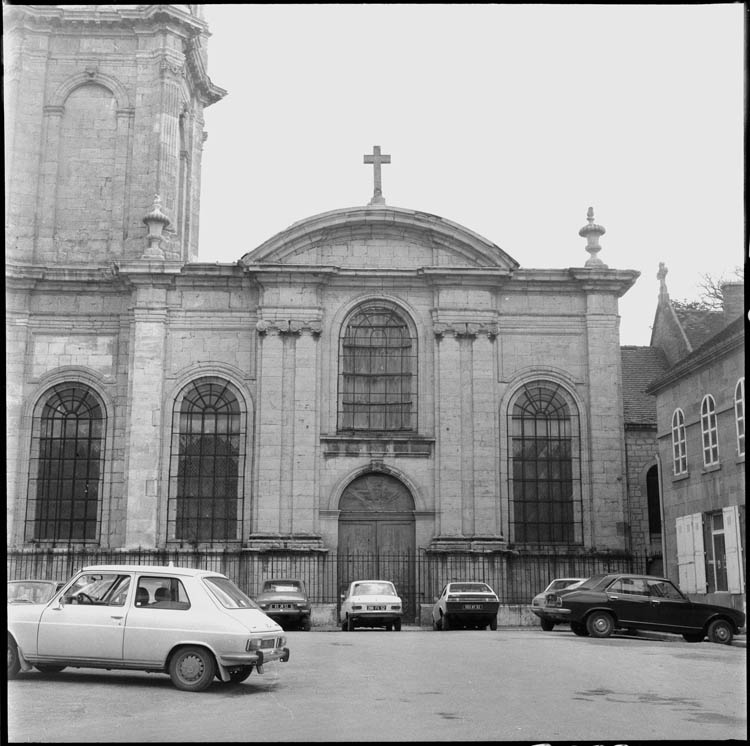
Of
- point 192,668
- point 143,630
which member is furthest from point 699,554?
point 143,630

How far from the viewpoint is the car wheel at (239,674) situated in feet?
40.1

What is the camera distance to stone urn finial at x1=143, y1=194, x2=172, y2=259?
99.3 ft

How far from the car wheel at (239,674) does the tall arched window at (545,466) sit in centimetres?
1772

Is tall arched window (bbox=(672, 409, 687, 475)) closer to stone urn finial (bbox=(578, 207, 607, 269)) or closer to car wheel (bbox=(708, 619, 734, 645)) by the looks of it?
car wheel (bbox=(708, 619, 734, 645))

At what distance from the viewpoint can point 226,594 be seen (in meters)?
12.5

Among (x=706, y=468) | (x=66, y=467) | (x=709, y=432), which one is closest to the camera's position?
(x=709, y=432)

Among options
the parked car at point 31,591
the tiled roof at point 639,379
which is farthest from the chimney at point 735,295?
the parked car at point 31,591

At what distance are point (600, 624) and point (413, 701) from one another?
990 centimetres

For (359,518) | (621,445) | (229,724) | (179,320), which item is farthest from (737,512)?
(179,320)

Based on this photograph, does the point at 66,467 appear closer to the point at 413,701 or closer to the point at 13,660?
the point at 13,660

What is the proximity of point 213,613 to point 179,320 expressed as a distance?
1909 cm

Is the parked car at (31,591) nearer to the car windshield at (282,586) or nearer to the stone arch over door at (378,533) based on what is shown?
the car windshield at (282,586)

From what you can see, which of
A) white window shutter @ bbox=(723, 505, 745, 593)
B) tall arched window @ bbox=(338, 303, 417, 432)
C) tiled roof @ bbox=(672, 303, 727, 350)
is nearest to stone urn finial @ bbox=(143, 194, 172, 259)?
tall arched window @ bbox=(338, 303, 417, 432)

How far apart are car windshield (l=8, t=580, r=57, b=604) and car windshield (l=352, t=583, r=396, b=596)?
26.2ft
